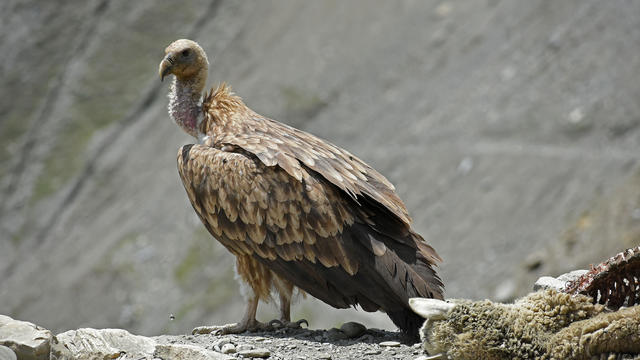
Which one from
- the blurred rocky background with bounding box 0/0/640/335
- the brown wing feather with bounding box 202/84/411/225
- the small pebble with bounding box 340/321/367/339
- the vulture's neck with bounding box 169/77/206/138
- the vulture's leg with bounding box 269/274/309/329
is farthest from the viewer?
the blurred rocky background with bounding box 0/0/640/335

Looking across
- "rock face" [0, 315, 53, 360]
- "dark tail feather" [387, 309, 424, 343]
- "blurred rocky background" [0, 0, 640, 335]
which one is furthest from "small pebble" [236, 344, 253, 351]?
"blurred rocky background" [0, 0, 640, 335]

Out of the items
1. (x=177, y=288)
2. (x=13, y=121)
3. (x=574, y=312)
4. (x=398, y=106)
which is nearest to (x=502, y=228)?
(x=398, y=106)

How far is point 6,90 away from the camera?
39.2 meters

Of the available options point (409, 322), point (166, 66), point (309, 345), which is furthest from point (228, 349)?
point (166, 66)

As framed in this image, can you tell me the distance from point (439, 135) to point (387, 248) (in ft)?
65.4

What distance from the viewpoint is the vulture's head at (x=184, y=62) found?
10.6m

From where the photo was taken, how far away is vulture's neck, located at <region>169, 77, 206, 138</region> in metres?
10.4

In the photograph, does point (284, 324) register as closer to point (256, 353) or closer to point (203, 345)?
point (203, 345)

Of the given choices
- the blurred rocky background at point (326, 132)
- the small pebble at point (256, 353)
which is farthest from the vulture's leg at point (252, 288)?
the blurred rocky background at point (326, 132)

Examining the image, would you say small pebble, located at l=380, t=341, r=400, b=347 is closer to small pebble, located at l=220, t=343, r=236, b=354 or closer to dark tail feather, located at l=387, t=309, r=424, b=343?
dark tail feather, located at l=387, t=309, r=424, b=343

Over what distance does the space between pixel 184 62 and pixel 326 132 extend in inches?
831

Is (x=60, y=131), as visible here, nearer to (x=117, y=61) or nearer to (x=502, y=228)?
(x=117, y=61)

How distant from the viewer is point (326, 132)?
3178 centimetres

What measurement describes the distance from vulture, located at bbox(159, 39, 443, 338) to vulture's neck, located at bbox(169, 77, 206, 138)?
101 cm
